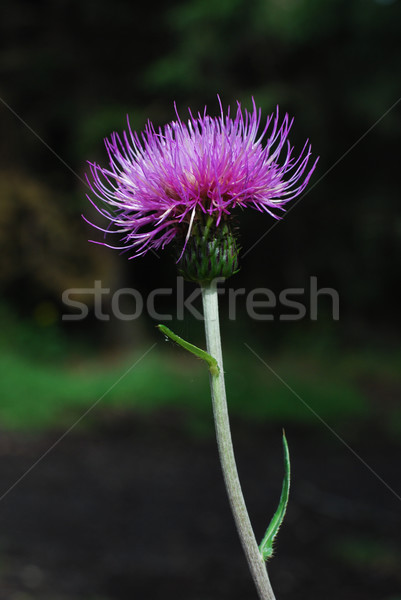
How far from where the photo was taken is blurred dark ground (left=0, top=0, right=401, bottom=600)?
20.4 ft

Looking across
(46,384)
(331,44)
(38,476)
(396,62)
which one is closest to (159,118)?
(331,44)

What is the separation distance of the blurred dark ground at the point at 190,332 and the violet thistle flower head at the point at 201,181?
4192 mm

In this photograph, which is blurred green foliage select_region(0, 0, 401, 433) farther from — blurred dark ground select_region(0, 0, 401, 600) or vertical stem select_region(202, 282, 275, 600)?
vertical stem select_region(202, 282, 275, 600)

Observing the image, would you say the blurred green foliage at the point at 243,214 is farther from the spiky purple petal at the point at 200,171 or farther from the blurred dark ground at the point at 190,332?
the spiky purple petal at the point at 200,171

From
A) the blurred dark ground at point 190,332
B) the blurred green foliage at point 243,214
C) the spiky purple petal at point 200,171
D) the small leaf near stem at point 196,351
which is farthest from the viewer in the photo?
the blurred green foliage at point 243,214

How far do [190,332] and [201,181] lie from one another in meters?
5.71

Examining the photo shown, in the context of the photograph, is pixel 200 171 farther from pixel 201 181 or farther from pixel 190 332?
pixel 190 332

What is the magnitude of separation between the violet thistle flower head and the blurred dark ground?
4192 mm

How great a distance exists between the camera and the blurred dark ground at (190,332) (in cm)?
623

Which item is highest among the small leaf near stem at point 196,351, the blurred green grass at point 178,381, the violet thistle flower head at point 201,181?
the violet thistle flower head at point 201,181

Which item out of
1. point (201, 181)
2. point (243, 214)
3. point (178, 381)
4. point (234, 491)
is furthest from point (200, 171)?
point (243, 214)

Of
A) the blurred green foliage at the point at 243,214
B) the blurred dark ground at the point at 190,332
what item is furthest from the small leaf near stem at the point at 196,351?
the blurred green foliage at the point at 243,214

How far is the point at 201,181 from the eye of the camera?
6.29 feet

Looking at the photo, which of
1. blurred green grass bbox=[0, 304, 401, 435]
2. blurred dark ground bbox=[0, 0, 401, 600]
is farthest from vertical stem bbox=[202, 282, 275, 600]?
blurred green grass bbox=[0, 304, 401, 435]
